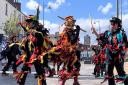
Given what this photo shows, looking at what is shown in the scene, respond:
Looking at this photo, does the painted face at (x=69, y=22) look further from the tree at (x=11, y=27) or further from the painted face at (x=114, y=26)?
the tree at (x=11, y=27)

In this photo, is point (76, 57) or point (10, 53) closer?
point (76, 57)

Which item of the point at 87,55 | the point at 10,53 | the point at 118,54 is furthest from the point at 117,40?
the point at 87,55

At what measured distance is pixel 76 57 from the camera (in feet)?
45.4

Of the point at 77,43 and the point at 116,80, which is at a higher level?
the point at 77,43

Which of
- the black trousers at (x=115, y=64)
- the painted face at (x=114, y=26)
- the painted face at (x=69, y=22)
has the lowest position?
the black trousers at (x=115, y=64)

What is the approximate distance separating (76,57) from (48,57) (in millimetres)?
1984

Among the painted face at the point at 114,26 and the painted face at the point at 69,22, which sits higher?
the painted face at the point at 69,22

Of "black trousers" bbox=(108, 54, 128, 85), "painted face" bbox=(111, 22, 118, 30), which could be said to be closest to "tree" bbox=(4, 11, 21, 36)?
"painted face" bbox=(111, 22, 118, 30)

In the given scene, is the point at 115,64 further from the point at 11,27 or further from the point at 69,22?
the point at 11,27

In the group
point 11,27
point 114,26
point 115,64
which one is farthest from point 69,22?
point 11,27

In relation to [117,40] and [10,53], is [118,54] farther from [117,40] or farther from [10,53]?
[10,53]

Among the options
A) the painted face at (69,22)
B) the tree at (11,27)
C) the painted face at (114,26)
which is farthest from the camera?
the tree at (11,27)

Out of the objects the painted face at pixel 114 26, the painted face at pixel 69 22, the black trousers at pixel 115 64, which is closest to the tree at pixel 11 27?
the painted face at pixel 69 22

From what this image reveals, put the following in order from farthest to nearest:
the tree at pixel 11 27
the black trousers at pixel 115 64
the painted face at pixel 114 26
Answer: the tree at pixel 11 27
the painted face at pixel 114 26
the black trousers at pixel 115 64
